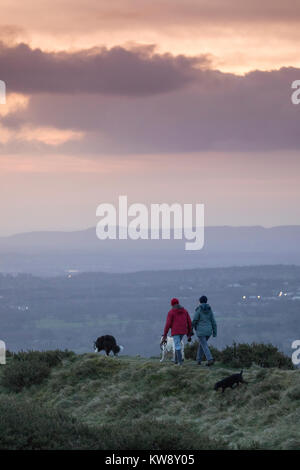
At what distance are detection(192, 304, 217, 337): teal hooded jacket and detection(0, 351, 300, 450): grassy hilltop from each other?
1057mm

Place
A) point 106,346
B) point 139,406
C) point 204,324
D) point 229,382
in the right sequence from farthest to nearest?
point 106,346, point 204,324, point 139,406, point 229,382

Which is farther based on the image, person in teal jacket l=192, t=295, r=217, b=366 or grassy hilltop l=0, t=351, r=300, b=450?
person in teal jacket l=192, t=295, r=217, b=366

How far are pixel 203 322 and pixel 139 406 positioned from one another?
130 inches

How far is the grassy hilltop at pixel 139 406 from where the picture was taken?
45.0 feet

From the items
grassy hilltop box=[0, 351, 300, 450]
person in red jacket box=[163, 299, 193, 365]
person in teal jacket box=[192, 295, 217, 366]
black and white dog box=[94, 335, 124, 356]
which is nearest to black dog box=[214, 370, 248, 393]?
grassy hilltop box=[0, 351, 300, 450]

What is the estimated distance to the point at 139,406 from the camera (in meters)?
19.8

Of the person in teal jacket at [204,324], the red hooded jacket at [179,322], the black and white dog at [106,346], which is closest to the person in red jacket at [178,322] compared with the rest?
the red hooded jacket at [179,322]

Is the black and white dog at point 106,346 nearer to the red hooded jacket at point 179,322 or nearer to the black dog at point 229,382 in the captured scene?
the red hooded jacket at point 179,322

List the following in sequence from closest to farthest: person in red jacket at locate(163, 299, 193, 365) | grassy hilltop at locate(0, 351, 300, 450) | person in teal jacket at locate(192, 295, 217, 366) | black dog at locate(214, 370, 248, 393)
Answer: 1. grassy hilltop at locate(0, 351, 300, 450)
2. black dog at locate(214, 370, 248, 393)
3. person in teal jacket at locate(192, 295, 217, 366)
4. person in red jacket at locate(163, 299, 193, 365)

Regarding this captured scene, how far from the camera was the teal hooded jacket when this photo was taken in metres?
21.7

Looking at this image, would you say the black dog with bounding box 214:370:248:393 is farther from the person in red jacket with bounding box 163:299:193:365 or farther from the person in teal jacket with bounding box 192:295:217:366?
the person in red jacket with bounding box 163:299:193:365

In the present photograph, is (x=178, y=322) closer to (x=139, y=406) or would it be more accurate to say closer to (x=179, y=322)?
(x=179, y=322)

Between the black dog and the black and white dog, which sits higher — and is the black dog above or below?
below

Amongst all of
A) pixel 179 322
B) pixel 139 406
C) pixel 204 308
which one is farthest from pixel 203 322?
pixel 139 406
